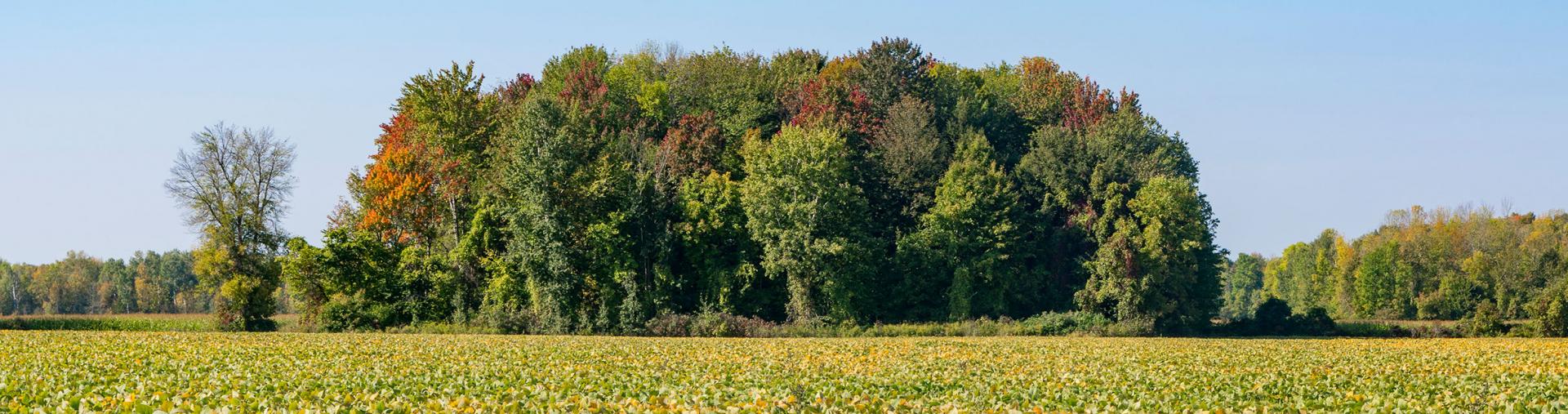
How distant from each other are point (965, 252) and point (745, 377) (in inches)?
1752

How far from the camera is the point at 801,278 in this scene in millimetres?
62281

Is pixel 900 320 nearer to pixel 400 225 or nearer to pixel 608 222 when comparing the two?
pixel 608 222

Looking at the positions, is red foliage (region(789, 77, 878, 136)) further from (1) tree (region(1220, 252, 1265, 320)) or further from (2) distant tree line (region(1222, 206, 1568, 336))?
(1) tree (region(1220, 252, 1265, 320))

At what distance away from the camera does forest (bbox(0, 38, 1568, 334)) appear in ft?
201

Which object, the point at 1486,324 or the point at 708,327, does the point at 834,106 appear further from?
the point at 1486,324

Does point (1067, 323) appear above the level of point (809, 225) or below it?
below

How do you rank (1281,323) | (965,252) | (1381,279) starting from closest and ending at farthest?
(965,252), (1281,323), (1381,279)

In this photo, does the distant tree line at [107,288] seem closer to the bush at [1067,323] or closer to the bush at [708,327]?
the bush at [708,327]

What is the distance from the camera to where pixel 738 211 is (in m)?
65.1

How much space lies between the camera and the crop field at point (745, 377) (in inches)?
683

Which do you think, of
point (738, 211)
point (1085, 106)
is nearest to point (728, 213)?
point (738, 211)

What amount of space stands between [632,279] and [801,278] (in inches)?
310

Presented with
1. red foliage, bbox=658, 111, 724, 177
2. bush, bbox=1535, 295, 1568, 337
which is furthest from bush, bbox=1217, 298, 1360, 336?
red foliage, bbox=658, 111, 724, 177

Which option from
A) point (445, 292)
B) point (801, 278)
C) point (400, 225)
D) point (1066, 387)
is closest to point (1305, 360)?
point (1066, 387)
